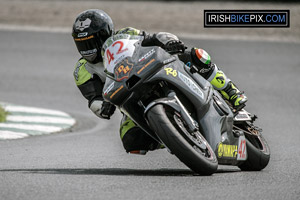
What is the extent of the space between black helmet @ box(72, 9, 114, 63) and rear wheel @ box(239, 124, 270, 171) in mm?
1562

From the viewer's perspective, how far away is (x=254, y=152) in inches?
271

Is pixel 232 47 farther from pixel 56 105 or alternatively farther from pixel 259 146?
pixel 259 146

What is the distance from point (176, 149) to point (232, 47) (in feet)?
41.4

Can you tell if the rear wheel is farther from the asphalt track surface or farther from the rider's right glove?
the rider's right glove

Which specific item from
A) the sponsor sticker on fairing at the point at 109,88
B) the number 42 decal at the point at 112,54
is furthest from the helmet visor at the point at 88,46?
the sponsor sticker on fairing at the point at 109,88

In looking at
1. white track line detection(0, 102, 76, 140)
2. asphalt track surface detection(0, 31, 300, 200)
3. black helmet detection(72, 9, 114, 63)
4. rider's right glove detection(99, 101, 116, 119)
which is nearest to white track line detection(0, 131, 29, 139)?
white track line detection(0, 102, 76, 140)

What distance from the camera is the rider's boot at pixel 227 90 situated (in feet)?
22.5

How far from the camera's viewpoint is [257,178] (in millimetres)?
6203

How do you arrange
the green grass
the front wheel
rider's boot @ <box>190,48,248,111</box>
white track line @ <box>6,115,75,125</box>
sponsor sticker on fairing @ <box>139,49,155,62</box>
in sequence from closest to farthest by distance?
the front wheel → sponsor sticker on fairing @ <box>139,49,155,62</box> → rider's boot @ <box>190,48,248,111</box> → the green grass → white track line @ <box>6,115,75,125</box>

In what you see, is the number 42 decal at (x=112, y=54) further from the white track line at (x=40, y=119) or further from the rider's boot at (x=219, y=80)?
the white track line at (x=40, y=119)

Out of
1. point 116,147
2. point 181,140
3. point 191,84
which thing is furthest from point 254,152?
point 116,147

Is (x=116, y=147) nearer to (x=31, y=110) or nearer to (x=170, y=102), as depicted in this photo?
(x=170, y=102)

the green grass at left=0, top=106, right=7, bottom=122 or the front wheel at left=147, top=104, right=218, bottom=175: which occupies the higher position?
the front wheel at left=147, top=104, right=218, bottom=175

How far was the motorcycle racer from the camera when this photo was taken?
6.60 metres
